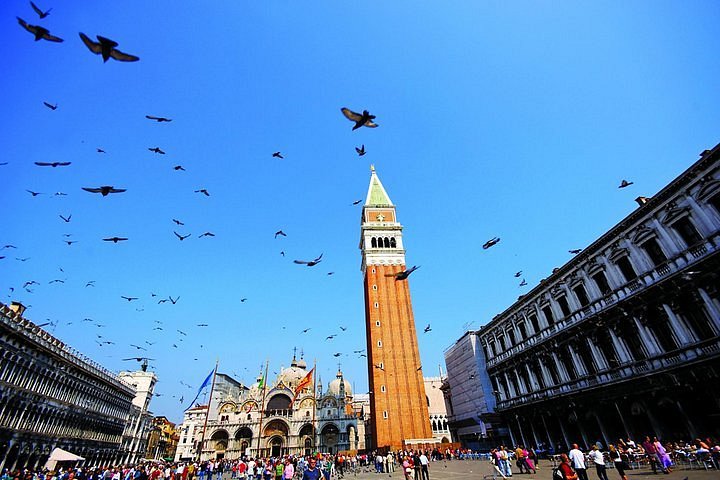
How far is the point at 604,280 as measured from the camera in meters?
22.8

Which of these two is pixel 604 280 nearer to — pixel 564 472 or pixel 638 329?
pixel 638 329

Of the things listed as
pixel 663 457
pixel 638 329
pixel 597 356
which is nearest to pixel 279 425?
pixel 597 356

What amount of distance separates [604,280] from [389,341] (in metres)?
30.3

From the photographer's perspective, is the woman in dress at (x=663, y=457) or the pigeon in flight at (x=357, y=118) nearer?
the pigeon in flight at (x=357, y=118)

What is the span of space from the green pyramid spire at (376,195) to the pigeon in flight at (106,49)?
2034 inches

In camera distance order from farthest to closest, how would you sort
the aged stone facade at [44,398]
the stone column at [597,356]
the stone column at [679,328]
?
the aged stone facade at [44,398]
the stone column at [597,356]
the stone column at [679,328]

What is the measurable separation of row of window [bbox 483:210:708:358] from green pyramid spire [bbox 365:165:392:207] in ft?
107

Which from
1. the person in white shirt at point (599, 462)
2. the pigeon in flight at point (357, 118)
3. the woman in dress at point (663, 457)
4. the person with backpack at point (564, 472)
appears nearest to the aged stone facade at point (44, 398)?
the pigeon in flight at point (357, 118)

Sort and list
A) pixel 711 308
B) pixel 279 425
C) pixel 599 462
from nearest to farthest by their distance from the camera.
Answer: pixel 599 462 < pixel 711 308 < pixel 279 425

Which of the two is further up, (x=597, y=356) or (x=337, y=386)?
(x=337, y=386)

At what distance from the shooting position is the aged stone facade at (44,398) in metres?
28.4

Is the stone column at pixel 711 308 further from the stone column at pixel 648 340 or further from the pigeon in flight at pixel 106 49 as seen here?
the pigeon in flight at pixel 106 49

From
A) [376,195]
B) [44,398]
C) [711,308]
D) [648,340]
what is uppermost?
[376,195]

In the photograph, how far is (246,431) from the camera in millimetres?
61031
